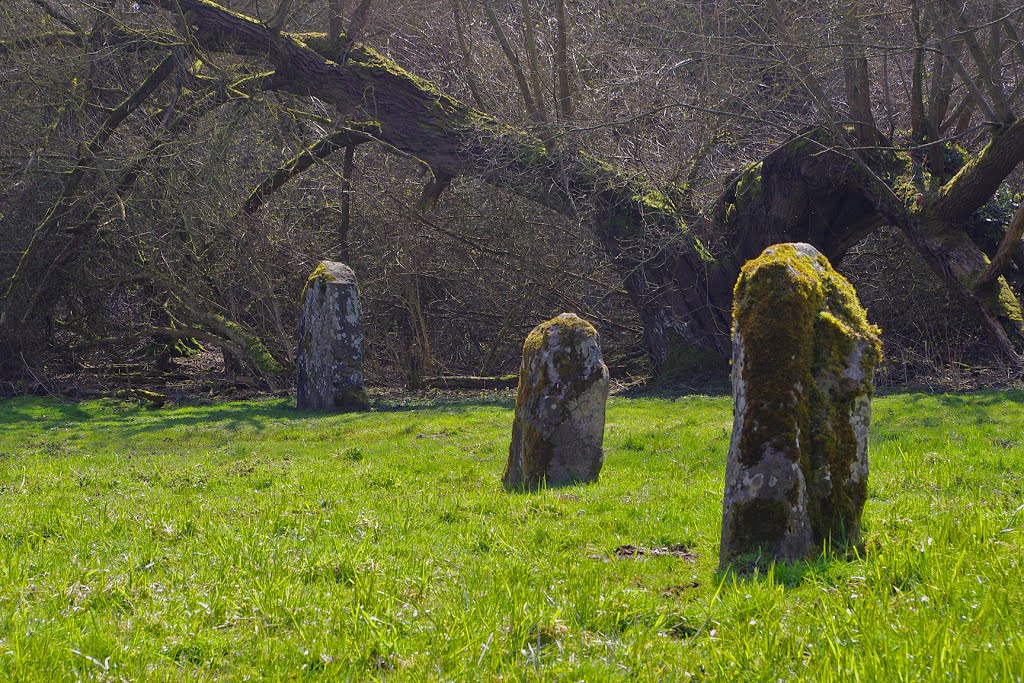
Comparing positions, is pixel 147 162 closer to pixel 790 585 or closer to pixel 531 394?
pixel 531 394

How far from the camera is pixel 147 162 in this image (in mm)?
21703

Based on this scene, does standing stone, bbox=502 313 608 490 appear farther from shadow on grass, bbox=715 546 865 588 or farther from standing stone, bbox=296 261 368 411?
standing stone, bbox=296 261 368 411

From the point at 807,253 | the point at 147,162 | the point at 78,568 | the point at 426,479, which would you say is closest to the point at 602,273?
the point at 147,162

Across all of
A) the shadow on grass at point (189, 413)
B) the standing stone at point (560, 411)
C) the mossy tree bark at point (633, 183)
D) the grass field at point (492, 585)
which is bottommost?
the shadow on grass at point (189, 413)

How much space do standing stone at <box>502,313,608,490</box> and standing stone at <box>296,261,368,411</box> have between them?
9.68 metres

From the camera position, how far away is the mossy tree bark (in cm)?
2066

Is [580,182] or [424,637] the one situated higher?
[580,182]

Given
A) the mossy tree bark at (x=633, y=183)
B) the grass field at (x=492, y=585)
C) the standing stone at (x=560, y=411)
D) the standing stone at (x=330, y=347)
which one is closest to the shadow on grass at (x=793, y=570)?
the grass field at (x=492, y=585)

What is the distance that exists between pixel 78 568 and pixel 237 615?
62.5 inches

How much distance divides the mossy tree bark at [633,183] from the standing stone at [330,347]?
4689 millimetres

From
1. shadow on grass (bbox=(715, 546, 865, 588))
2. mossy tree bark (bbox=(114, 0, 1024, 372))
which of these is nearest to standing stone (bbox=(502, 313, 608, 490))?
shadow on grass (bbox=(715, 546, 865, 588))

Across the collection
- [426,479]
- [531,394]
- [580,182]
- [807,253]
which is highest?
[580,182]

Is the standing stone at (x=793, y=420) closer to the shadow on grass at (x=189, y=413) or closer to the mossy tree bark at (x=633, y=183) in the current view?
the shadow on grass at (x=189, y=413)

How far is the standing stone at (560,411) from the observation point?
10.3 metres
